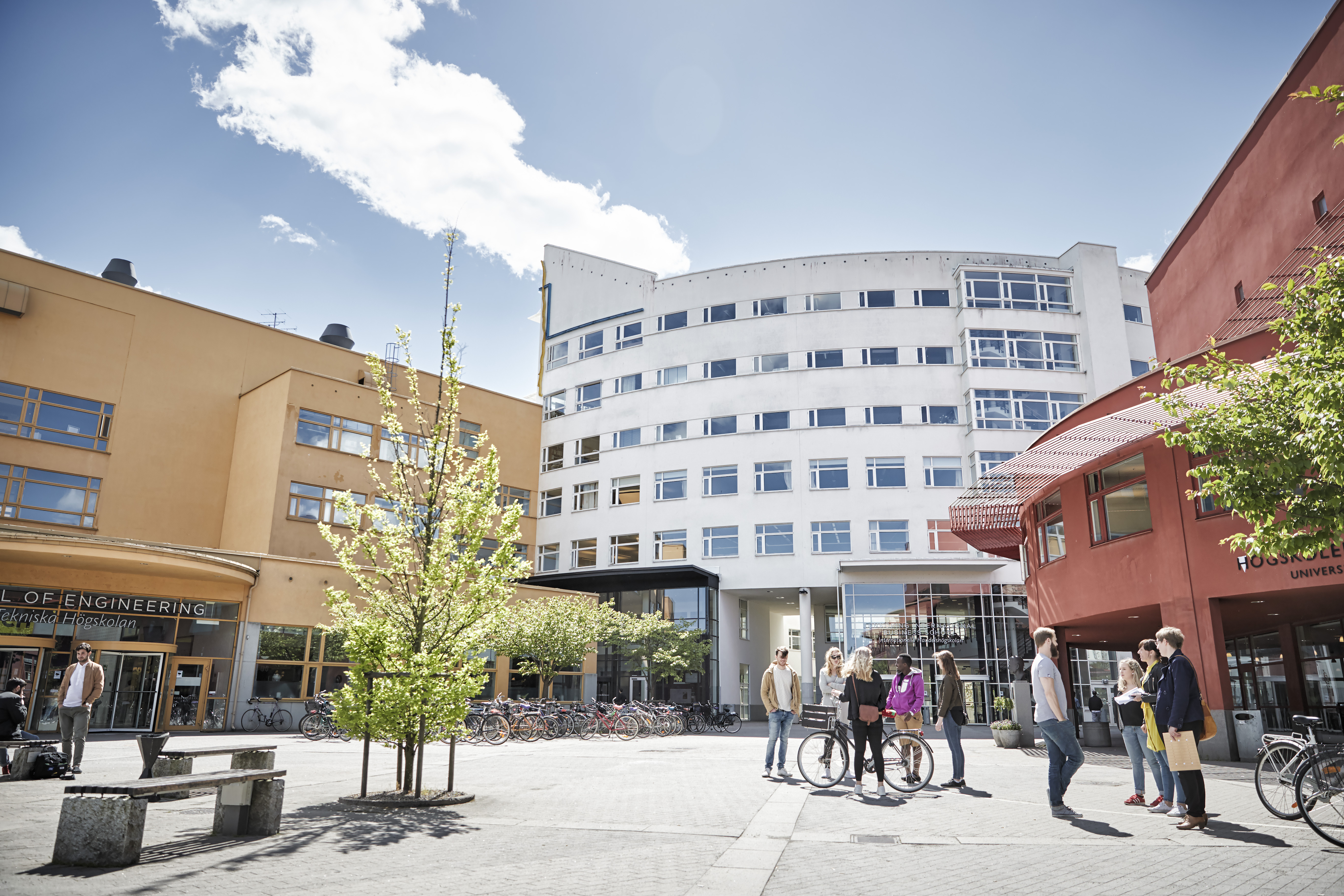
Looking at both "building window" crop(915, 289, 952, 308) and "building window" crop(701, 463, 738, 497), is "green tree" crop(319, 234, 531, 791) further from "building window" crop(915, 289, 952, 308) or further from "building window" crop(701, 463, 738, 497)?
"building window" crop(915, 289, 952, 308)

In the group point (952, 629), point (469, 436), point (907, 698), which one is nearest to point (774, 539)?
point (952, 629)

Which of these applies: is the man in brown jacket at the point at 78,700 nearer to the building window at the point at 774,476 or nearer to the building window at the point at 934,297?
the building window at the point at 774,476

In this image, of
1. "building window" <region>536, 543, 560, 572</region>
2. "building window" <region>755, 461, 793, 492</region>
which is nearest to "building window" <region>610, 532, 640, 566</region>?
"building window" <region>536, 543, 560, 572</region>

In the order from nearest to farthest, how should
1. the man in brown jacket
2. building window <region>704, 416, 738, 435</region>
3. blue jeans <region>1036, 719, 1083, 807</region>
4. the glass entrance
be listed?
blue jeans <region>1036, 719, 1083, 807</region>, the man in brown jacket, the glass entrance, building window <region>704, 416, 738, 435</region>

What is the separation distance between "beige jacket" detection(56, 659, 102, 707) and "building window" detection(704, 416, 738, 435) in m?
29.6

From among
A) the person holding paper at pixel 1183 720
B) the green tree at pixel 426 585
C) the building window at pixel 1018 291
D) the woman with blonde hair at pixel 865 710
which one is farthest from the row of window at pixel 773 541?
the green tree at pixel 426 585

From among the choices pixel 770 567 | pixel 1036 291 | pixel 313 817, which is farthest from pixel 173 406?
pixel 1036 291

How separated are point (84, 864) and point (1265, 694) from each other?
2892 centimetres

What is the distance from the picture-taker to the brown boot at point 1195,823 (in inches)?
317

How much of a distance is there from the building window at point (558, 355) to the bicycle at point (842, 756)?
120ft

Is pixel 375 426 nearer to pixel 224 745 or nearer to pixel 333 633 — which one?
pixel 333 633

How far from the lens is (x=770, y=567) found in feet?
125

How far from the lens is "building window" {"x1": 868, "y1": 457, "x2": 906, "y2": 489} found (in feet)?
124

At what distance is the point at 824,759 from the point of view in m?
11.5
